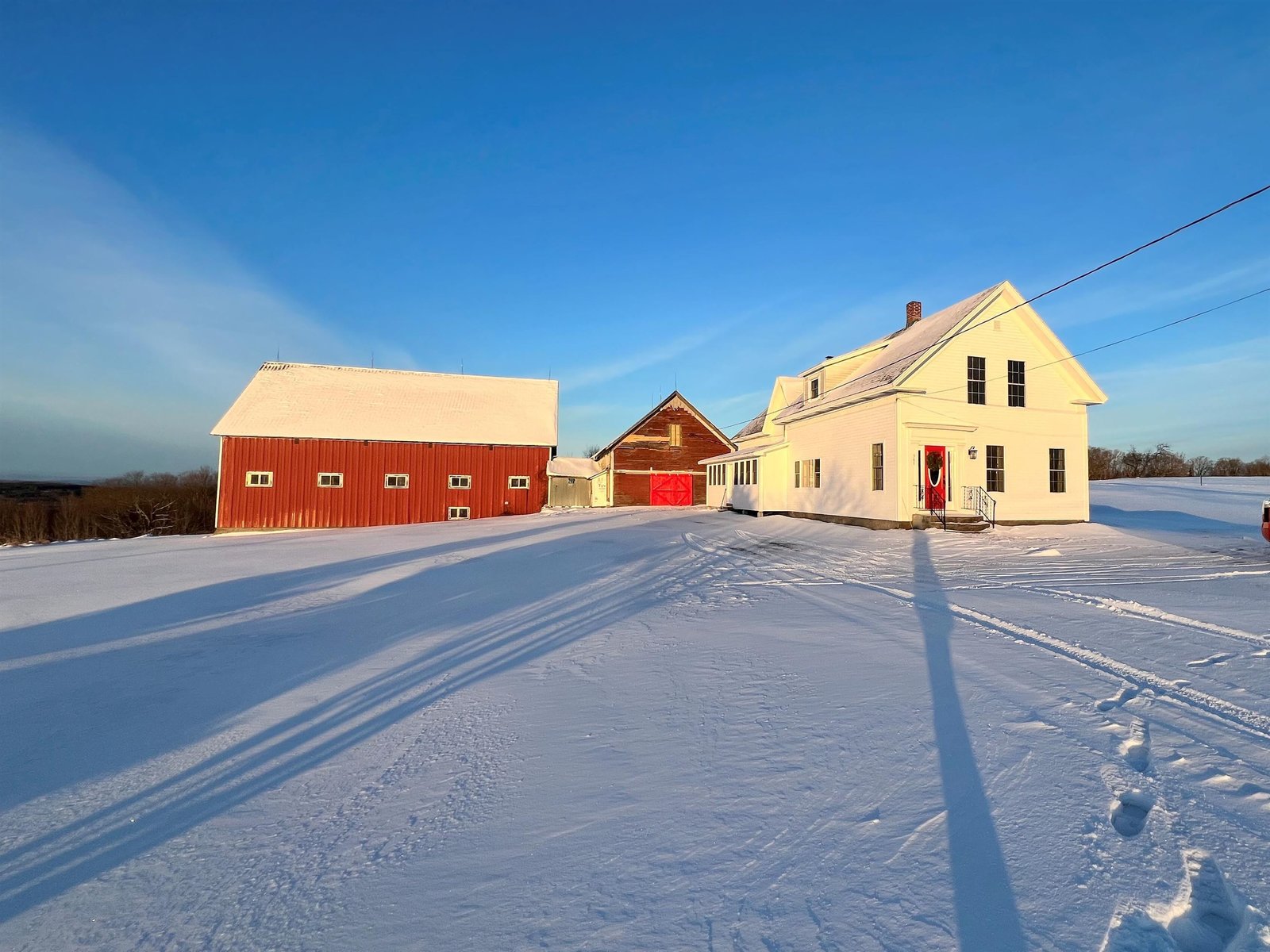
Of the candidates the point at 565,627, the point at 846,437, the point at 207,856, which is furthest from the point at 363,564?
the point at 846,437

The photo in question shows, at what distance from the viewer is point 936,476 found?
1962cm

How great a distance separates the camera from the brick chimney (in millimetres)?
26406

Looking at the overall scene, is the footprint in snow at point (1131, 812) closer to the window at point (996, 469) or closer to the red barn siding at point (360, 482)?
the window at point (996, 469)

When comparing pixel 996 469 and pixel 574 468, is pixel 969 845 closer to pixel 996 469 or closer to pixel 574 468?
pixel 996 469

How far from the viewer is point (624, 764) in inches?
155

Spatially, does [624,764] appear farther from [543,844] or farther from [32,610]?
[32,610]

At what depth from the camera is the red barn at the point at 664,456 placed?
35.3m

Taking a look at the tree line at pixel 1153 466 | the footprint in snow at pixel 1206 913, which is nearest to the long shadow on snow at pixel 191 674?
the footprint in snow at pixel 1206 913

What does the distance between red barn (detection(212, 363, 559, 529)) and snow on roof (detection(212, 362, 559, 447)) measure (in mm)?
65

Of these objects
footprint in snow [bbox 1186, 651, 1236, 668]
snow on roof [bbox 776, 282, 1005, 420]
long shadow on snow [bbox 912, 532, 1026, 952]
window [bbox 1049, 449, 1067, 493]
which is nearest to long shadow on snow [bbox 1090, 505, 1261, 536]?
window [bbox 1049, 449, 1067, 493]

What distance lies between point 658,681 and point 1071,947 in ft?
11.3

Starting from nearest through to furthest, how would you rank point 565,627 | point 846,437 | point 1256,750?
point 1256,750
point 565,627
point 846,437

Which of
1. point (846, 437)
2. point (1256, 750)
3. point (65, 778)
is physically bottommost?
point (65, 778)

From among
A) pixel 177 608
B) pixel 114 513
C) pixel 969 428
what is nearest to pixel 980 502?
pixel 969 428
